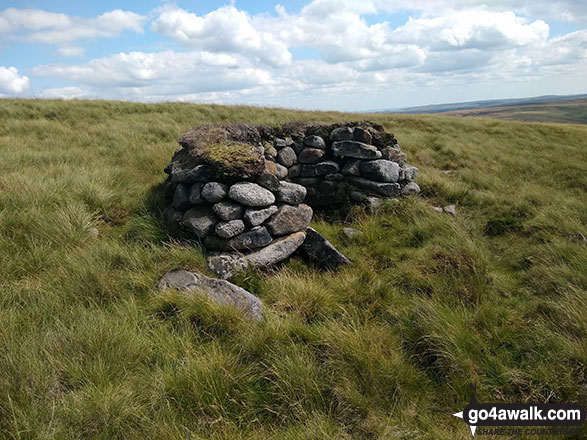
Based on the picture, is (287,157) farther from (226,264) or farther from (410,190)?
(226,264)

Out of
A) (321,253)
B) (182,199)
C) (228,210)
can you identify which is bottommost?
(321,253)

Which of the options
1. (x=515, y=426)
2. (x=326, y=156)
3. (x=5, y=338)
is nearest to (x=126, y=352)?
(x=5, y=338)

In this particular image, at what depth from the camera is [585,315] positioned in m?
4.11

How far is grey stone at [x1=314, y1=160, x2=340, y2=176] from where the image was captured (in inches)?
345

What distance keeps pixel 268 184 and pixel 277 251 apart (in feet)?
4.41

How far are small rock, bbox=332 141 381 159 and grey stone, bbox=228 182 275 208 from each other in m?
3.29

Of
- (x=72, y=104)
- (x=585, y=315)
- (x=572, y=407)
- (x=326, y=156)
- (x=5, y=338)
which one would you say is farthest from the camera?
(x=72, y=104)

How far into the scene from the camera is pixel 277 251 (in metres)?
6.12

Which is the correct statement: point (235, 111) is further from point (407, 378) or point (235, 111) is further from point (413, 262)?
point (407, 378)

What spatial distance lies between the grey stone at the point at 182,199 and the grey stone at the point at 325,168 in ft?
11.3

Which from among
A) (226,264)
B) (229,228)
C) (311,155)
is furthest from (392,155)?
(226,264)

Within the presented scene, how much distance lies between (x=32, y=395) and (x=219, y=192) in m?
3.86

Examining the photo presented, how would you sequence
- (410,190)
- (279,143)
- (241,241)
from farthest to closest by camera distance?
(410,190)
(279,143)
(241,241)

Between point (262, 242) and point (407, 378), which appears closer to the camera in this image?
point (407, 378)
